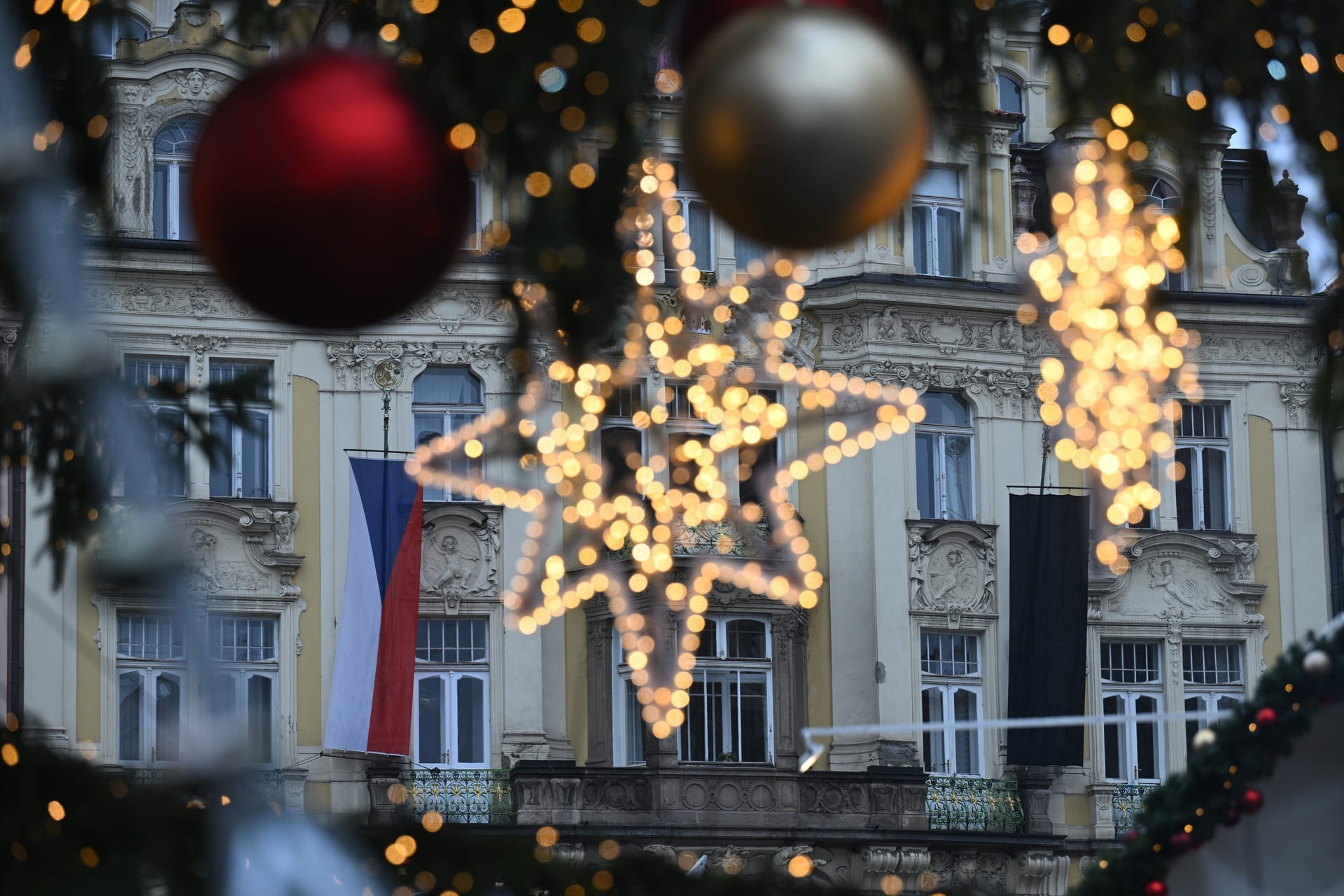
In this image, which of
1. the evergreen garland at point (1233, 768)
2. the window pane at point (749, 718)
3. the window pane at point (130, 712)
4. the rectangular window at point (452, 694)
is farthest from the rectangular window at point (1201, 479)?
the evergreen garland at point (1233, 768)

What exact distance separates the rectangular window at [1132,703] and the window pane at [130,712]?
397 inches

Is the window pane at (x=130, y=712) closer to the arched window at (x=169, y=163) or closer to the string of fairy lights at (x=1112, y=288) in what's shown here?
the arched window at (x=169, y=163)

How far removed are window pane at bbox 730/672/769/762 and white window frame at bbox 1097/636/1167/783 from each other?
3.71 meters

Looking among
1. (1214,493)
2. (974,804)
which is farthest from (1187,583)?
(974,804)

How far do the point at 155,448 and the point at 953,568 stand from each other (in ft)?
66.2

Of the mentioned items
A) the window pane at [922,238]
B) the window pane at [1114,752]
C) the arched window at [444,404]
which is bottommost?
the window pane at [1114,752]

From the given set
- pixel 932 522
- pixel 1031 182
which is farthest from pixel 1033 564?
pixel 1031 182

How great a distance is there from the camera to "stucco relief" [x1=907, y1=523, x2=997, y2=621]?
22.8m

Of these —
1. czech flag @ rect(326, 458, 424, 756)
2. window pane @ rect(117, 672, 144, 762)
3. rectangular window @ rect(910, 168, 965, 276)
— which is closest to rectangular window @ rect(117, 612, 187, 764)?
window pane @ rect(117, 672, 144, 762)

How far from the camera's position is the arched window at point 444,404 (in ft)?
73.2

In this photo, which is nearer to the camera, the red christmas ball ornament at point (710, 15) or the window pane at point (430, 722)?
the red christmas ball ornament at point (710, 15)

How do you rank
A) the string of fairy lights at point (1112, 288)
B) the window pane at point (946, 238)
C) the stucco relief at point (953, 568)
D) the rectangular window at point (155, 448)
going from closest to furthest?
the rectangular window at point (155, 448), the string of fairy lights at point (1112, 288), the stucco relief at point (953, 568), the window pane at point (946, 238)

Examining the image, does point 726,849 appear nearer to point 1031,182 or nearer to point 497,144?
point 1031,182

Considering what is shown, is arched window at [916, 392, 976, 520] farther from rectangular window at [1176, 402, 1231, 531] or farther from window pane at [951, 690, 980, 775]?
rectangular window at [1176, 402, 1231, 531]
